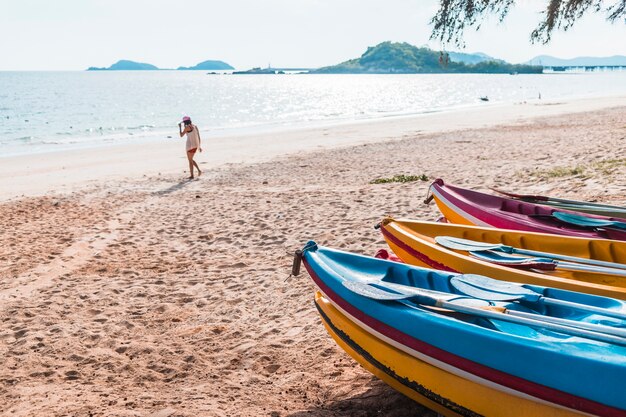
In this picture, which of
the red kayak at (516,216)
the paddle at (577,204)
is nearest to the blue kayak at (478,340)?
the red kayak at (516,216)

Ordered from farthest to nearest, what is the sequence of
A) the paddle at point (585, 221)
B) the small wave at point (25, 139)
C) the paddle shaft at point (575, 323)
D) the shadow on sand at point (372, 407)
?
1. the small wave at point (25, 139)
2. the paddle at point (585, 221)
3. the shadow on sand at point (372, 407)
4. the paddle shaft at point (575, 323)

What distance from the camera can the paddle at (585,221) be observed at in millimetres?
5555

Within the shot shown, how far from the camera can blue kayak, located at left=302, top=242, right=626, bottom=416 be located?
2734mm

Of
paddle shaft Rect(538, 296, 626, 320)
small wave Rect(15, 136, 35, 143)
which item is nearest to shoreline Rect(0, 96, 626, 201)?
small wave Rect(15, 136, 35, 143)

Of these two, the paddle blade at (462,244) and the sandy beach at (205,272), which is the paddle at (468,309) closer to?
the sandy beach at (205,272)

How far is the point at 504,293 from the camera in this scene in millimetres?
3752

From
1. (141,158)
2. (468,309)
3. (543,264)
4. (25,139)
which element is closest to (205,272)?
(543,264)

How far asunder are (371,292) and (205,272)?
13.2 feet

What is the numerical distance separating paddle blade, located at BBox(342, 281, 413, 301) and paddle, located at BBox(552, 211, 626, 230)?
116 inches

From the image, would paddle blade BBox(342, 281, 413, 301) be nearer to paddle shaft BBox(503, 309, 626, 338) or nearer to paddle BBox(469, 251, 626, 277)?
paddle shaft BBox(503, 309, 626, 338)

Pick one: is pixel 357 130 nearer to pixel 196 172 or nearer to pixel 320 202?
pixel 196 172

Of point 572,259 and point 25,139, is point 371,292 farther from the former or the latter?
point 25,139

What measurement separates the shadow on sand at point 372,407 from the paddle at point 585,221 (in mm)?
2789

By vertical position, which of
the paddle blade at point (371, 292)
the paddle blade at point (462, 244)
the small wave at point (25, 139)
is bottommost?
the small wave at point (25, 139)
